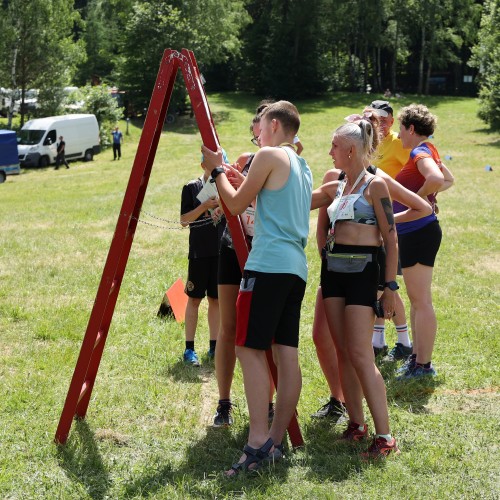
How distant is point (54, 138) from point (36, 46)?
697 cm

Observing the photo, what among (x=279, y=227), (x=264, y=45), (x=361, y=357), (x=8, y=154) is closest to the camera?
(x=279, y=227)

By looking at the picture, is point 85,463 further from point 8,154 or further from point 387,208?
point 8,154

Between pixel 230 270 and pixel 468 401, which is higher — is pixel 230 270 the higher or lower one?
the higher one

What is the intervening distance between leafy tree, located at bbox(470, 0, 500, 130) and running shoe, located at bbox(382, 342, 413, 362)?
28.7 m

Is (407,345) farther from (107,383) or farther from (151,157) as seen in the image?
(151,157)

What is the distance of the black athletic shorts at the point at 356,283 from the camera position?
4129 millimetres

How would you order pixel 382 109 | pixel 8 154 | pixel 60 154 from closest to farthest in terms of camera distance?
pixel 382 109, pixel 8 154, pixel 60 154

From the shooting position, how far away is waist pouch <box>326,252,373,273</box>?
416cm

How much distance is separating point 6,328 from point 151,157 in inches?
122

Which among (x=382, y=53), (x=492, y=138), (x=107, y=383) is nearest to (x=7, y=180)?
(x=492, y=138)

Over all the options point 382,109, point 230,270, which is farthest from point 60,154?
point 230,270

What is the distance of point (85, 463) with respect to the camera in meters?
4.04

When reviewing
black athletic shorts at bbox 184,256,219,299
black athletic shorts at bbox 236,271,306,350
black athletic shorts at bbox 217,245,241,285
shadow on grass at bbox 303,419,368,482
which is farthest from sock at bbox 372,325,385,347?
black athletic shorts at bbox 236,271,306,350

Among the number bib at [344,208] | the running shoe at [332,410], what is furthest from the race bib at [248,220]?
the running shoe at [332,410]
